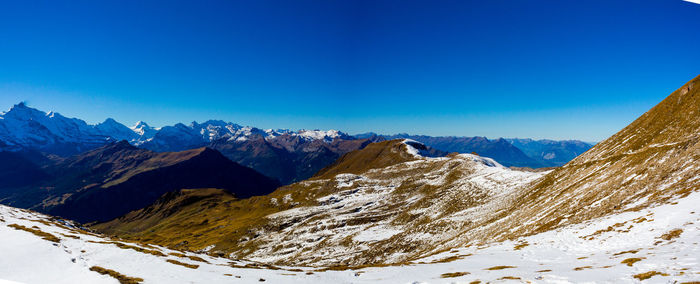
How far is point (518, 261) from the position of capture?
90.4 ft

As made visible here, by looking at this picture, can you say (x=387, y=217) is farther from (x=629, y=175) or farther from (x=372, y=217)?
(x=629, y=175)

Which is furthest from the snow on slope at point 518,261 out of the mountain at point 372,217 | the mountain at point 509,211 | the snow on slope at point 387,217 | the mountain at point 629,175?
the mountain at point 372,217

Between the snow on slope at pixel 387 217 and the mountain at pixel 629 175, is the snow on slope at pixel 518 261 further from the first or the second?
the snow on slope at pixel 387 217

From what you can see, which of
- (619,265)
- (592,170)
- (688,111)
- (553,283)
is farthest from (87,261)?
(688,111)

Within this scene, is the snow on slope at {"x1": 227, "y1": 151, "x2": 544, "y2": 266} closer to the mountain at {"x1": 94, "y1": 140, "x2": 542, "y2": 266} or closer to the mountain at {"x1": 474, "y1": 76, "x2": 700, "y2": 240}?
the mountain at {"x1": 94, "y1": 140, "x2": 542, "y2": 266}

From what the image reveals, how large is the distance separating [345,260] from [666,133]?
2616 inches

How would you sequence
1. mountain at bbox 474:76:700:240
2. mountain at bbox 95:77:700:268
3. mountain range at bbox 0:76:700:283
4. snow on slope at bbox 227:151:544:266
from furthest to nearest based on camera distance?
1. snow on slope at bbox 227:151:544:266
2. mountain at bbox 474:76:700:240
3. mountain at bbox 95:77:700:268
4. mountain range at bbox 0:76:700:283

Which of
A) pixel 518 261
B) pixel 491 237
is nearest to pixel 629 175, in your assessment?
pixel 491 237

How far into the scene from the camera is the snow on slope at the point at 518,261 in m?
19.5

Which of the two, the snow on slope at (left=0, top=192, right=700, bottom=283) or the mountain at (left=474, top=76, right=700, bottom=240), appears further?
the mountain at (left=474, top=76, right=700, bottom=240)

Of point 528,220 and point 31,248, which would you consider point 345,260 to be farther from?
point 31,248

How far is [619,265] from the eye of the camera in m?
20.1

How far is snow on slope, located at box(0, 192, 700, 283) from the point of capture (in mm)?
19453

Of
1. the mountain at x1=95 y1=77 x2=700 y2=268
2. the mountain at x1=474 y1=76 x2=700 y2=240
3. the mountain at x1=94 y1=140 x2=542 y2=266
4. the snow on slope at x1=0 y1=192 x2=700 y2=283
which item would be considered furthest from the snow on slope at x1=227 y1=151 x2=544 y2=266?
the snow on slope at x1=0 y1=192 x2=700 y2=283
